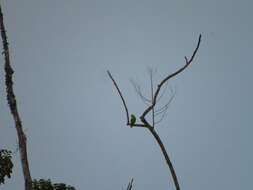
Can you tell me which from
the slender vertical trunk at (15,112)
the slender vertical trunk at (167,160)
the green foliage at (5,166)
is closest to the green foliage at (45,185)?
the green foliage at (5,166)

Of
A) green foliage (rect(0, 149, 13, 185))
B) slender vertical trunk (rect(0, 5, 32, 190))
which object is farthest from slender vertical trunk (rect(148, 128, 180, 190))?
green foliage (rect(0, 149, 13, 185))

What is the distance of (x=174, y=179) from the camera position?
3236mm

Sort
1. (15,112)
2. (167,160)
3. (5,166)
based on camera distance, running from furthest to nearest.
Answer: (5,166), (15,112), (167,160)

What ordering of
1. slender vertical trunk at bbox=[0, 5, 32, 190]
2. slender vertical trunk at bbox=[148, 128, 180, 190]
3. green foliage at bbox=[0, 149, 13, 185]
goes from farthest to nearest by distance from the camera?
green foliage at bbox=[0, 149, 13, 185], slender vertical trunk at bbox=[0, 5, 32, 190], slender vertical trunk at bbox=[148, 128, 180, 190]

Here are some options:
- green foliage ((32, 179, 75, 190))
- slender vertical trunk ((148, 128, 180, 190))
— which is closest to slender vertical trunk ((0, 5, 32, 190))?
slender vertical trunk ((148, 128, 180, 190))

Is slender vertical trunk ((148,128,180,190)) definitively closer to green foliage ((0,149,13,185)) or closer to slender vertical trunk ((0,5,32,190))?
slender vertical trunk ((0,5,32,190))

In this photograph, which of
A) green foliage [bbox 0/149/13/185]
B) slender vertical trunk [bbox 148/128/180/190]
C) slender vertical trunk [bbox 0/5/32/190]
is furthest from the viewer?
green foliage [bbox 0/149/13/185]

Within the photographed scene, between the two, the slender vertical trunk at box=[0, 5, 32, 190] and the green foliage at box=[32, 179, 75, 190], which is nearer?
the slender vertical trunk at box=[0, 5, 32, 190]

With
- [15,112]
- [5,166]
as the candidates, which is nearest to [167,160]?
[15,112]

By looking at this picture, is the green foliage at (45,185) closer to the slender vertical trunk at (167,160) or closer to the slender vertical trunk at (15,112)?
the slender vertical trunk at (15,112)

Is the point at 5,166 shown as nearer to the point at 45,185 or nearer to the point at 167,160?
the point at 45,185

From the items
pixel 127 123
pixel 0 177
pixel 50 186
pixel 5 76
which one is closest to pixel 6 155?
pixel 0 177

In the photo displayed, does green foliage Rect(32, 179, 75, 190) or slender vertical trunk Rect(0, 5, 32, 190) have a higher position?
slender vertical trunk Rect(0, 5, 32, 190)

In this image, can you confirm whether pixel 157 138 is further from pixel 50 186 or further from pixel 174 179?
pixel 50 186
